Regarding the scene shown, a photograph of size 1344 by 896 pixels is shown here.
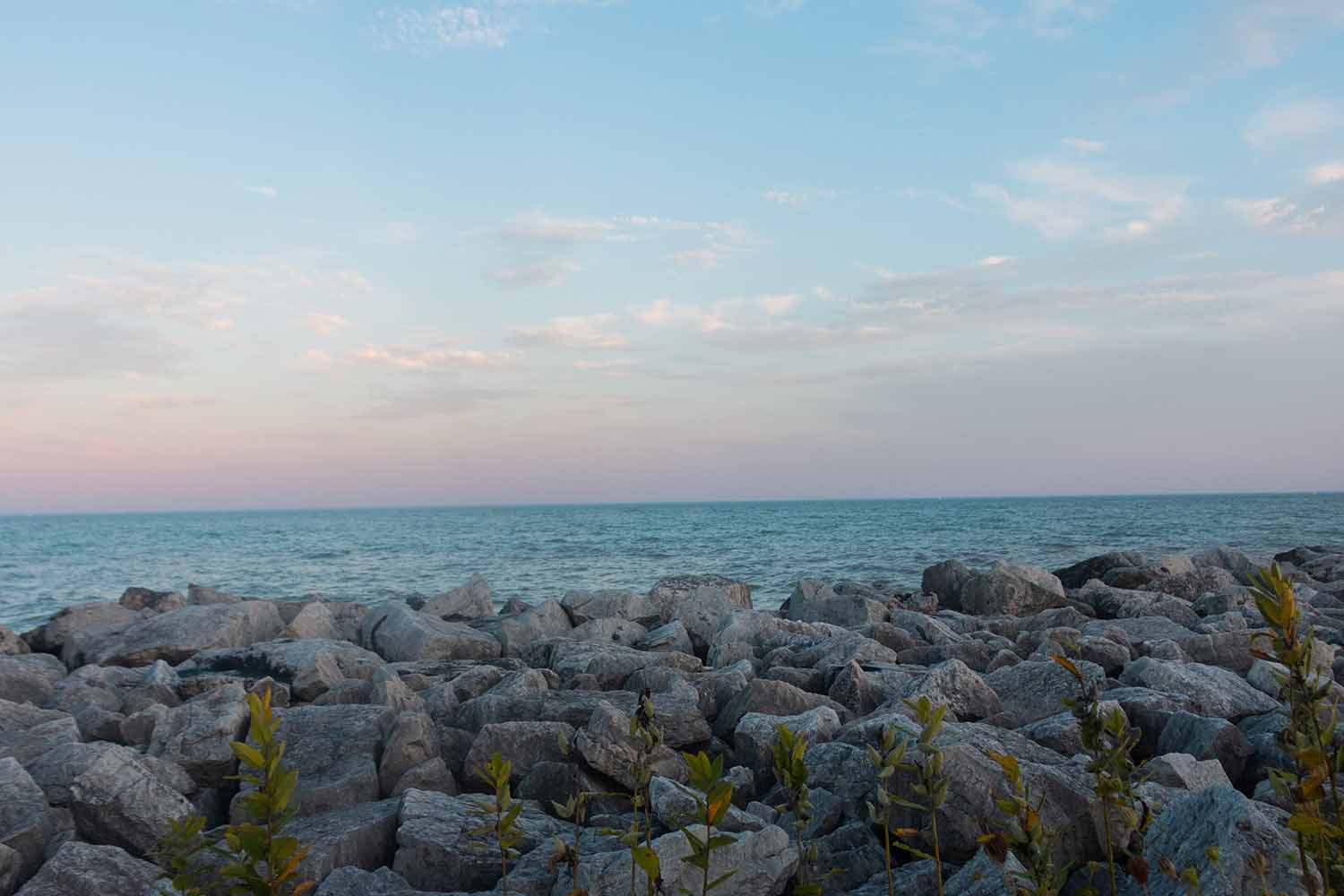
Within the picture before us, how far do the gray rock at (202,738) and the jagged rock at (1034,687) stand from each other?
487cm

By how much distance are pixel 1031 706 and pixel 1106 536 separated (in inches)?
1327

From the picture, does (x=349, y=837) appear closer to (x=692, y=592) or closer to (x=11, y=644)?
(x=692, y=592)

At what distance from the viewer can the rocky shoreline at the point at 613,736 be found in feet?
11.8

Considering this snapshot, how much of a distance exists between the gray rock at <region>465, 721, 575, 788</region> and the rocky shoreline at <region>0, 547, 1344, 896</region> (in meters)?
0.02

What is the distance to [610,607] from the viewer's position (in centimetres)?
1234

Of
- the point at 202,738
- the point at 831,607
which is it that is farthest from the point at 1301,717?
the point at 831,607

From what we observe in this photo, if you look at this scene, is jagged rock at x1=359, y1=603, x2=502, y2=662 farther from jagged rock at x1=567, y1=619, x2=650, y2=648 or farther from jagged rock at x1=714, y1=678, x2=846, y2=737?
jagged rock at x1=714, y1=678, x2=846, y2=737

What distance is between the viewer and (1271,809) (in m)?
3.27

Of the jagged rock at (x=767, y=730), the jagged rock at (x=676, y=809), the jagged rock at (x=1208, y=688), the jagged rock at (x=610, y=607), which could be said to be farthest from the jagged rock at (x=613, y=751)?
the jagged rock at (x=610, y=607)

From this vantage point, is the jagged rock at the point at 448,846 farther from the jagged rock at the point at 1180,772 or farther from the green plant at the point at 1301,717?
the green plant at the point at 1301,717

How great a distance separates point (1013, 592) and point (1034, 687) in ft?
23.2

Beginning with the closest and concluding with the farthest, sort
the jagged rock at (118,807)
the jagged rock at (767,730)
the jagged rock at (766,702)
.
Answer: the jagged rock at (118,807) < the jagged rock at (767,730) < the jagged rock at (766,702)

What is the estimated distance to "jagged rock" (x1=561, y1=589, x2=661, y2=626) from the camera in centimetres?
1208

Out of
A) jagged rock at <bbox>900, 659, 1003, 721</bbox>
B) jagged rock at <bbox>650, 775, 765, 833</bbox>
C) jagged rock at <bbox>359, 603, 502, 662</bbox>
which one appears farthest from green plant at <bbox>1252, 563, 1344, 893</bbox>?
jagged rock at <bbox>359, 603, 502, 662</bbox>
